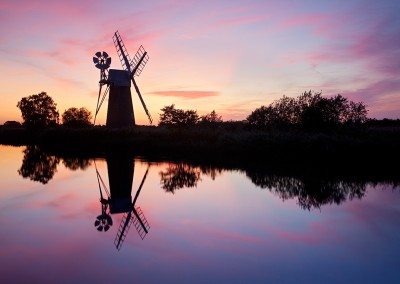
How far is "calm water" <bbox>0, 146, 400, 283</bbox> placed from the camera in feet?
23.8

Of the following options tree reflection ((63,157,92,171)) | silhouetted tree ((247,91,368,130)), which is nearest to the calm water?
tree reflection ((63,157,92,171))

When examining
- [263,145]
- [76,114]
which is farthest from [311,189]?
[76,114]

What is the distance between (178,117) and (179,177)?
70.8 feet

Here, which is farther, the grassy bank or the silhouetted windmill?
the grassy bank

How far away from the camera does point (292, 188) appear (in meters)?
15.9

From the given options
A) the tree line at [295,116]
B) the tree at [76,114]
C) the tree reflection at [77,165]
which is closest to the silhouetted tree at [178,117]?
the tree line at [295,116]

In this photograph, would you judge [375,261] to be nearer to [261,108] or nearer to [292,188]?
[292,188]

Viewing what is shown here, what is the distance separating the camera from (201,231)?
10039 millimetres

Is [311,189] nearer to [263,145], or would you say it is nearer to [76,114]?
[263,145]

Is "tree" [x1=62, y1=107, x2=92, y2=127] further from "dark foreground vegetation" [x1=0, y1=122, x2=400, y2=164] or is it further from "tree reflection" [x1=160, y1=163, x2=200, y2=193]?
"tree reflection" [x1=160, y1=163, x2=200, y2=193]

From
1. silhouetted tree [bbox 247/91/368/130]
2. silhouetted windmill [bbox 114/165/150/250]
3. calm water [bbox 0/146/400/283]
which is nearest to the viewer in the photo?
calm water [bbox 0/146/400/283]

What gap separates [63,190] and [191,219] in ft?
26.2

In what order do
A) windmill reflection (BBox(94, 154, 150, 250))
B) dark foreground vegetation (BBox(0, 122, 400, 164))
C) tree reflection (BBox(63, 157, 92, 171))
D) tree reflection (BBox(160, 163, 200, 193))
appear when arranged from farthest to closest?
dark foreground vegetation (BBox(0, 122, 400, 164)) < tree reflection (BBox(63, 157, 92, 171)) < tree reflection (BBox(160, 163, 200, 193)) < windmill reflection (BBox(94, 154, 150, 250))

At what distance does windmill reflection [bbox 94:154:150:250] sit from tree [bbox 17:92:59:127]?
5435 centimetres
